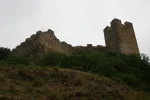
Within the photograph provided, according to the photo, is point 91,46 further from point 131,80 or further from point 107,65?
point 131,80

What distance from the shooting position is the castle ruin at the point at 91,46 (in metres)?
24.7

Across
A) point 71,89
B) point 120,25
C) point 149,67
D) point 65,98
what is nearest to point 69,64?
point 149,67

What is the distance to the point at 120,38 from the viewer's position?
3067cm

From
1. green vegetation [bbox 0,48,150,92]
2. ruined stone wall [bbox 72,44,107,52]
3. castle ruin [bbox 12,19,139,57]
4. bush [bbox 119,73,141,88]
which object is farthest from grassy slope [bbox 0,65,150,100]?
ruined stone wall [bbox 72,44,107,52]

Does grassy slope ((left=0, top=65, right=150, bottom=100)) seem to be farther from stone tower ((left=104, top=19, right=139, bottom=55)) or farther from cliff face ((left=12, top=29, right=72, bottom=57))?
stone tower ((left=104, top=19, right=139, bottom=55))

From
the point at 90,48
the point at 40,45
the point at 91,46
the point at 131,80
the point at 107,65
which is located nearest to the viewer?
the point at 131,80

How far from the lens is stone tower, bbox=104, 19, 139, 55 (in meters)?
30.4

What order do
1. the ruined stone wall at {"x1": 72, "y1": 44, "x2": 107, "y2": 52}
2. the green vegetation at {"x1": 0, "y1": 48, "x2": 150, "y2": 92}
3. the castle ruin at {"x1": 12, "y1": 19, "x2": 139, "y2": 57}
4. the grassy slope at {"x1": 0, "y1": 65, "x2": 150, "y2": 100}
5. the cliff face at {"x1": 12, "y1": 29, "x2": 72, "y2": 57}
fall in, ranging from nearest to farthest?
1. the grassy slope at {"x1": 0, "y1": 65, "x2": 150, "y2": 100}
2. the green vegetation at {"x1": 0, "y1": 48, "x2": 150, "y2": 92}
3. the cliff face at {"x1": 12, "y1": 29, "x2": 72, "y2": 57}
4. the castle ruin at {"x1": 12, "y1": 19, "x2": 139, "y2": 57}
5. the ruined stone wall at {"x1": 72, "y1": 44, "x2": 107, "y2": 52}

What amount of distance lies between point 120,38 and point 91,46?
241 cm

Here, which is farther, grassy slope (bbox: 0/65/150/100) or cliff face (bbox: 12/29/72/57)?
cliff face (bbox: 12/29/72/57)

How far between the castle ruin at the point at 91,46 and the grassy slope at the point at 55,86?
741cm

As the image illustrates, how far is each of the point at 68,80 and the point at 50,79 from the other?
2.49 ft

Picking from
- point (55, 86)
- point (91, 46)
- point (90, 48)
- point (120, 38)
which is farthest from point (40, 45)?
point (55, 86)

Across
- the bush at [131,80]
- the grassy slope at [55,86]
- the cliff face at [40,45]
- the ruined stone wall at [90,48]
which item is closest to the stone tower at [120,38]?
the ruined stone wall at [90,48]
